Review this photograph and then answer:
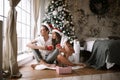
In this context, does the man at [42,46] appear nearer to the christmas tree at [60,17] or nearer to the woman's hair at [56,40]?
the woman's hair at [56,40]

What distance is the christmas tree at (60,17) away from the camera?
20.3 feet

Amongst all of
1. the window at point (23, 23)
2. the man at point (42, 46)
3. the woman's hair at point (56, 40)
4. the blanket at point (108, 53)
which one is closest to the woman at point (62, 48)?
the woman's hair at point (56, 40)

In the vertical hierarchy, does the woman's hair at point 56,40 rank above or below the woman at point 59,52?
above

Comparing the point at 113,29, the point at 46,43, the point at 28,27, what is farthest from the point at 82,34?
the point at 46,43

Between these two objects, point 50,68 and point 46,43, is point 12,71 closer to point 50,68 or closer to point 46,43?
point 50,68

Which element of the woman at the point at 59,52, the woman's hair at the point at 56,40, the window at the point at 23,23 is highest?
the window at the point at 23,23

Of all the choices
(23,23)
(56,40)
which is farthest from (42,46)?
(23,23)

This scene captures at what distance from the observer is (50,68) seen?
13.7 feet

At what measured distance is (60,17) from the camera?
630cm

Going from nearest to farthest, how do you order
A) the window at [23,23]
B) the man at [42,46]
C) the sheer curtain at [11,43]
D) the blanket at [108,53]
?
the sheer curtain at [11,43]
the blanket at [108,53]
the man at [42,46]
the window at [23,23]

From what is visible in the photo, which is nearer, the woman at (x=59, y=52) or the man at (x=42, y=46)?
the woman at (x=59, y=52)

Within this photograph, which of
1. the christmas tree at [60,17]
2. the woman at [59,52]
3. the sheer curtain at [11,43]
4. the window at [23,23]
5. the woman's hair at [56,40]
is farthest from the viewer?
the christmas tree at [60,17]

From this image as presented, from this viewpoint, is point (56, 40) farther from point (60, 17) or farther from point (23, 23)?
point (60, 17)

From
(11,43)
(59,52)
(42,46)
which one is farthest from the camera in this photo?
(42,46)
